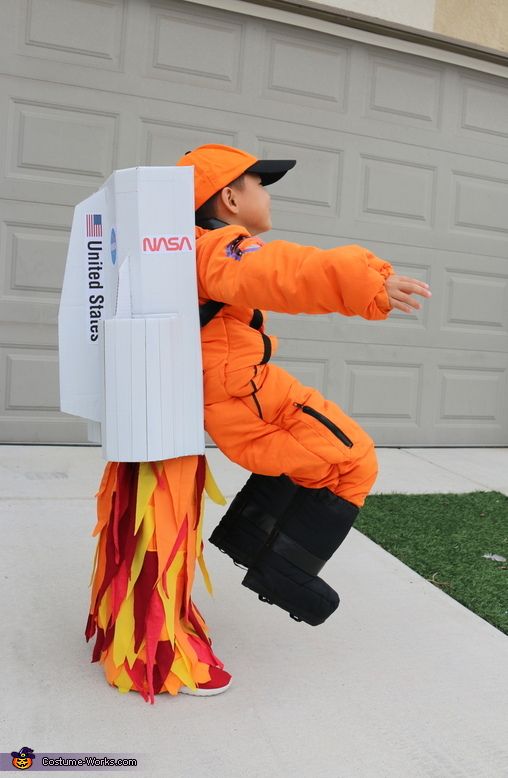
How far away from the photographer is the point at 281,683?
7.45 feet

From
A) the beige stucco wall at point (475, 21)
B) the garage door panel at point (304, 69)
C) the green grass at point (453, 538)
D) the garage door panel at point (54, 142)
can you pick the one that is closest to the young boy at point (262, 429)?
the green grass at point (453, 538)

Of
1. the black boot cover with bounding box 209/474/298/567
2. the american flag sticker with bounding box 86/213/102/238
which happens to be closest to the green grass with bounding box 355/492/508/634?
the black boot cover with bounding box 209/474/298/567

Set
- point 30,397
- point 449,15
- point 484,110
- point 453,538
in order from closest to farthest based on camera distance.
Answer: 1. point 453,538
2. point 30,397
3. point 449,15
4. point 484,110

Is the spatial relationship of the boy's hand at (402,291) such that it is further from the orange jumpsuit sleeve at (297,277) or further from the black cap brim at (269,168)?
the black cap brim at (269,168)

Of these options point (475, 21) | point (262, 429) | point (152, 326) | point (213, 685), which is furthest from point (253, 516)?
point (475, 21)

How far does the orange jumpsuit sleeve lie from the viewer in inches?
70.2

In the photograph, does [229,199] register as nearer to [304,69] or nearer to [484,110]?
[304,69]

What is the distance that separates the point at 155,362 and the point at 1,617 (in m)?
1.08

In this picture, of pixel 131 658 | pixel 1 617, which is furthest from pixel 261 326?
pixel 1 617

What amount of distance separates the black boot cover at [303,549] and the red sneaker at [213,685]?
10.2 inches

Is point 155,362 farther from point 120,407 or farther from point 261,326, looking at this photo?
point 261,326

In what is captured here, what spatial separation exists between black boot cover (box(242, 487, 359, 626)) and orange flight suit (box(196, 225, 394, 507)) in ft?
0.13

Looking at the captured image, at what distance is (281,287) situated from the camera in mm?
1844

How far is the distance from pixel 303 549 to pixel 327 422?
35 cm
